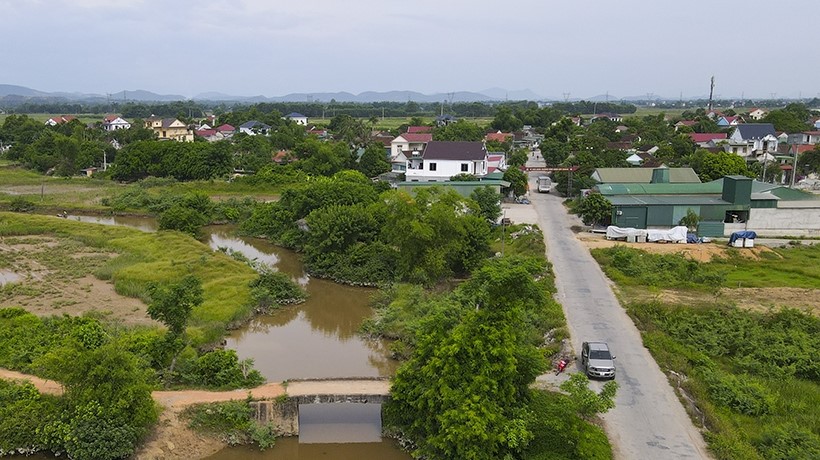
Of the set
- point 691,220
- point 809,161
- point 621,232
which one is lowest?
point 621,232

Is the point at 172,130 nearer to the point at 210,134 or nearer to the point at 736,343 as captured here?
the point at 210,134

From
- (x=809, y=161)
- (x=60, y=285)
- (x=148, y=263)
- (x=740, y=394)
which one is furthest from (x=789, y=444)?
(x=809, y=161)

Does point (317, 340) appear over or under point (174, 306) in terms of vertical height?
under

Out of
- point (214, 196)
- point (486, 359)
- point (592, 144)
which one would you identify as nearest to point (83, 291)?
point (486, 359)

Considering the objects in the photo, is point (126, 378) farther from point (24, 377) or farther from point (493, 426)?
point (493, 426)

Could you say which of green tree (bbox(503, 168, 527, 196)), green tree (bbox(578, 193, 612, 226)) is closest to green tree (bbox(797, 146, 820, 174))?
green tree (bbox(503, 168, 527, 196))

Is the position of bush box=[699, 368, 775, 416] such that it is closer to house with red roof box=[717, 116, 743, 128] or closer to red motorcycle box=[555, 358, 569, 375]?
red motorcycle box=[555, 358, 569, 375]
